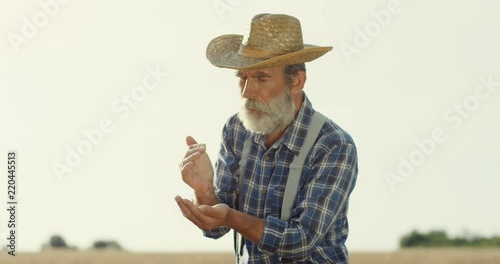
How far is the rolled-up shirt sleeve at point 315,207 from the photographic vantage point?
6.93m

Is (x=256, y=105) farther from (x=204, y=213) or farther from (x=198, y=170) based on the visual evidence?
(x=204, y=213)

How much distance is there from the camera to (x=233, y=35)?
25.3 feet

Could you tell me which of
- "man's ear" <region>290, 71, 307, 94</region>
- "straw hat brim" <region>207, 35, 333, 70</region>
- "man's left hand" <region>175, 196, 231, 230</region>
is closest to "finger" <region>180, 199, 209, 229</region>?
"man's left hand" <region>175, 196, 231, 230</region>

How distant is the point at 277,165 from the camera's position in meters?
7.16

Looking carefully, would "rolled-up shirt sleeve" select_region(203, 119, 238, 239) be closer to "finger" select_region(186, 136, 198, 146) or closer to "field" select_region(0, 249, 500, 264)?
"finger" select_region(186, 136, 198, 146)

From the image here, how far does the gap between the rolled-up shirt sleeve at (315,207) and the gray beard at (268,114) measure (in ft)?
0.92

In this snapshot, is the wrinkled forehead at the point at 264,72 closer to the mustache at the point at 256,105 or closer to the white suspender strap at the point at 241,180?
the mustache at the point at 256,105

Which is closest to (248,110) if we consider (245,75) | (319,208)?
(245,75)

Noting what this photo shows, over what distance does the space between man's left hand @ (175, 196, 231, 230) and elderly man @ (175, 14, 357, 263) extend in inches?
1.4

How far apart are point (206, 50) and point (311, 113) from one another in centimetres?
77

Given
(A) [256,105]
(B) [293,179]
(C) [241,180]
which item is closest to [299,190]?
(B) [293,179]

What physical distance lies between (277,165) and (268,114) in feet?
0.97

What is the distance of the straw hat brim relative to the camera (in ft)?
23.1

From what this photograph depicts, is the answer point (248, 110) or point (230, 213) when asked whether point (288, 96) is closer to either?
point (248, 110)
